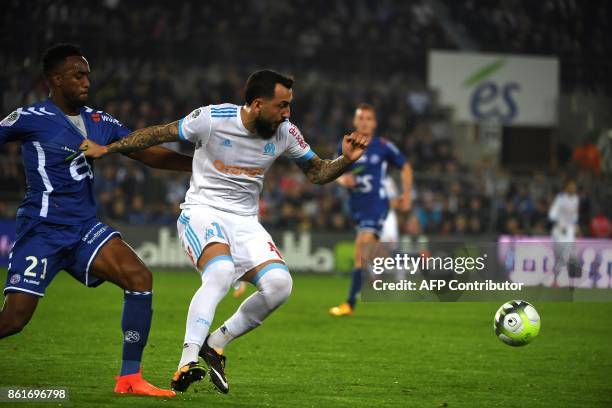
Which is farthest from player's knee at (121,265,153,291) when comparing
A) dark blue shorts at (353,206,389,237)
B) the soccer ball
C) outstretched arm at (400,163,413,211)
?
outstretched arm at (400,163,413,211)

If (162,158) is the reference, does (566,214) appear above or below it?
above

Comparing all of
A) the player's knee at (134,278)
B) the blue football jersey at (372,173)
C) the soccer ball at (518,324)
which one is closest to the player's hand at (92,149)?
the player's knee at (134,278)

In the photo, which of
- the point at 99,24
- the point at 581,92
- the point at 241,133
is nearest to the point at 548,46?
the point at 581,92

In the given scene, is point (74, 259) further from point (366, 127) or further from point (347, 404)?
point (366, 127)

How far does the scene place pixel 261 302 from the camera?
6.64 m

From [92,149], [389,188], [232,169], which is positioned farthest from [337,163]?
[389,188]

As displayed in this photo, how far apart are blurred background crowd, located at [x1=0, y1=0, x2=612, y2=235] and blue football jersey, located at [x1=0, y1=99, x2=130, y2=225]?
1096 cm

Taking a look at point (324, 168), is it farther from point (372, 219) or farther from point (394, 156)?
point (394, 156)

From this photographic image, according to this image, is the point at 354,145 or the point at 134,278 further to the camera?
the point at 354,145

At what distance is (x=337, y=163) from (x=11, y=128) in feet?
7.10

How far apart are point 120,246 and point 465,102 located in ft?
73.4

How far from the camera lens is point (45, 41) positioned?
18.3 m

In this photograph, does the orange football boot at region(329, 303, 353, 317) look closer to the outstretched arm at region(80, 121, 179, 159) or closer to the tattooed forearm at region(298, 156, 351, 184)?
the tattooed forearm at region(298, 156, 351, 184)

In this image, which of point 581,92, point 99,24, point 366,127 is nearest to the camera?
point 366,127
